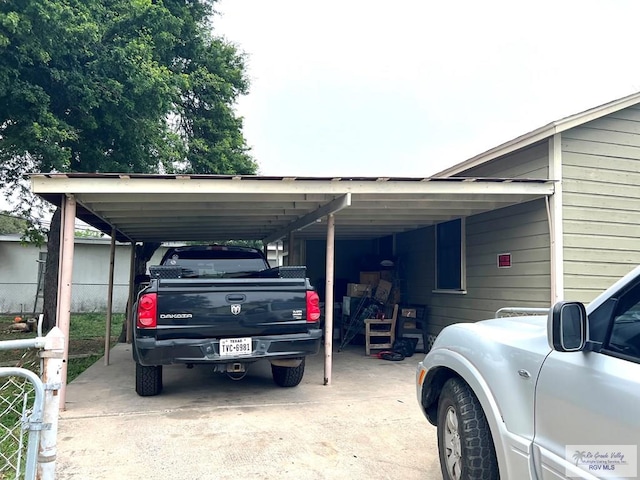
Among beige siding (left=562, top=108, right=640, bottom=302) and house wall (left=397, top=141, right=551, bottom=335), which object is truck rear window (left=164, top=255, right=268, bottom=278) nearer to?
house wall (left=397, top=141, right=551, bottom=335)

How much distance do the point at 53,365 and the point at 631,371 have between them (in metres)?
2.25

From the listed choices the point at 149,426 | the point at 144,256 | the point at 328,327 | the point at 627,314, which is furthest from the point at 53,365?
the point at 144,256

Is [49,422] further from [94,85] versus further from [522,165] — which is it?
[94,85]

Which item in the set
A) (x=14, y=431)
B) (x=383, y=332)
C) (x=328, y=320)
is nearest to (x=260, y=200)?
(x=328, y=320)

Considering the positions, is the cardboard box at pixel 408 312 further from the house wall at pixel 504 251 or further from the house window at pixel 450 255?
the house window at pixel 450 255

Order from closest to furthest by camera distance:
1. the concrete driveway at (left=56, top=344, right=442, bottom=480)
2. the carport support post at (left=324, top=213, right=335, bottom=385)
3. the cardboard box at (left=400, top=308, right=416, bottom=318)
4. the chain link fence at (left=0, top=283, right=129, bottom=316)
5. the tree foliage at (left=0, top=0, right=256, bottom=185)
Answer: the concrete driveway at (left=56, top=344, right=442, bottom=480), the carport support post at (left=324, top=213, right=335, bottom=385), the tree foliage at (left=0, top=0, right=256, bottom=185), the cardboard box at (left=400, top=308, right=416, bottom=318), the chain link fence at (left=0, top=283, right=129, bottom=316)

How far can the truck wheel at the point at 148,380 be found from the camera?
209 inches

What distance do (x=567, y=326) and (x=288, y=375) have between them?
4.39 metres

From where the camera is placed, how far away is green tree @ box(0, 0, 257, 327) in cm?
776

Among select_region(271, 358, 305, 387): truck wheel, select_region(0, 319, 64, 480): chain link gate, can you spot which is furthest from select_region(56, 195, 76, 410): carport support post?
select_region(0, 319, 64, 480): chain link gate

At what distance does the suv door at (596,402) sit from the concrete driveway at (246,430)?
1.53 m

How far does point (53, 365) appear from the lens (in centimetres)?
195

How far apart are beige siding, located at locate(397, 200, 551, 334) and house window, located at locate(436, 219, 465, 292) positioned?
0.15 metres

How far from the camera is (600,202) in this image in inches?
256
